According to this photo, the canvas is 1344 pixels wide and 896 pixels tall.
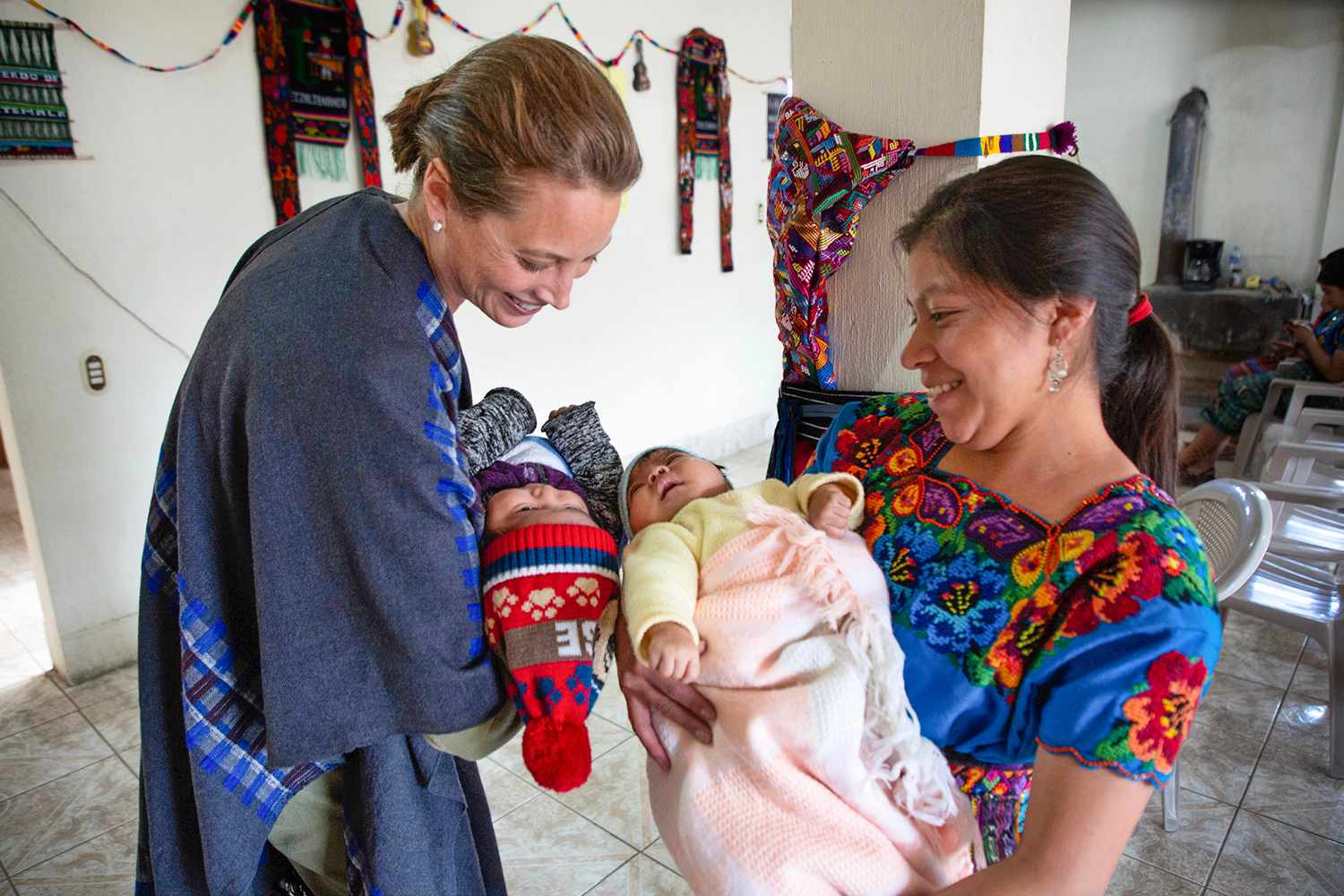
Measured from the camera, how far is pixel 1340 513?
3.02 m

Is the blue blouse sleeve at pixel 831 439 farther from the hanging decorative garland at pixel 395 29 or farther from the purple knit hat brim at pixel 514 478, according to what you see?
the hanging decorative garland at pixel 395 29

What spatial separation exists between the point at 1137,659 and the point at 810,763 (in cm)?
37

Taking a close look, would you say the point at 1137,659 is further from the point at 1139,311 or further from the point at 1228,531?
the point at 1228,531

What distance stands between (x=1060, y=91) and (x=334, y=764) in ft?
7.97

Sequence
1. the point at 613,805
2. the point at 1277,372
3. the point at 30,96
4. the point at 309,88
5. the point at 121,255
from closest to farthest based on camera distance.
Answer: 1. the point at 613,805
2. the point at 30,96
3. the point at 121,255
4. the point at 309,88
5. the point at 1277,372

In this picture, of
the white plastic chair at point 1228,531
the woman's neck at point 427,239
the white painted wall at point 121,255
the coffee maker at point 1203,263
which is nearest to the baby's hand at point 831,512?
the woman's neck at point 427,239

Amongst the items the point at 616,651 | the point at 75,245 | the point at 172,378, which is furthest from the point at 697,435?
the point at 616,651

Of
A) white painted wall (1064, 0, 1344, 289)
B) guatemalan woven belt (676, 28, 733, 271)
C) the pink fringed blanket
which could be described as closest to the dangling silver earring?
the pink fringed blanket

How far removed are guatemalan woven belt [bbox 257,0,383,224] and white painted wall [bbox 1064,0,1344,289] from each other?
6049mm

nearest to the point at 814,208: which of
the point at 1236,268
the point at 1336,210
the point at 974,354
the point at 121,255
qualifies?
the point at 974,354

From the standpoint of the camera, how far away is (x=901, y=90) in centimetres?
207

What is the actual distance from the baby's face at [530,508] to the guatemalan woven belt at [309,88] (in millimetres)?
2486

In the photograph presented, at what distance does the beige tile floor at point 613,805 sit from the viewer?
221 centimetres

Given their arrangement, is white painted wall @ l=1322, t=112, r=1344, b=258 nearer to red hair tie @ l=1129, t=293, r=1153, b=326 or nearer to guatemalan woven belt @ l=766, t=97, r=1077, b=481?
guatemalan woven belt @ l=766, t=97, r=1077, b=481
